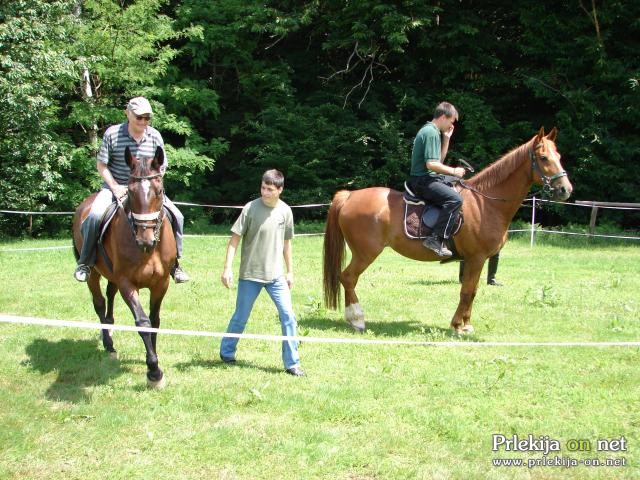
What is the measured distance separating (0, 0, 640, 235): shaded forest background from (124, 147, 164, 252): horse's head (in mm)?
14084

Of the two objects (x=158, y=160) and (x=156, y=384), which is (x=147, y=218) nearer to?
A: (x=158, y=160)

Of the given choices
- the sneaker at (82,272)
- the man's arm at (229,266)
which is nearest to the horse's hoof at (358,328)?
the man's arm at (229,266)

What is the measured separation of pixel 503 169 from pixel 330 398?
4.21 m

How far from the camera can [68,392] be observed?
5785 mm

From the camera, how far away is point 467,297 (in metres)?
8.09

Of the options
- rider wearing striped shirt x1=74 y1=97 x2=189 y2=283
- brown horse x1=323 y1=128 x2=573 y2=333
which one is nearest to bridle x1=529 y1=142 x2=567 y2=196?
brown horse x1=323 y1=128 x2=573 y2=333

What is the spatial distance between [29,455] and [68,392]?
132cm

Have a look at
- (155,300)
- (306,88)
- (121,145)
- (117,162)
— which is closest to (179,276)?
(155,300)

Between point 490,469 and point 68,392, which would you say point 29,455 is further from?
point 490,469

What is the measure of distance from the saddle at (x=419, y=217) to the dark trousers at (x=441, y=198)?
7 cm

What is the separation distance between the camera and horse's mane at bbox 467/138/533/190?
812 cm

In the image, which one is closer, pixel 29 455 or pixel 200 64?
pixel 29 455

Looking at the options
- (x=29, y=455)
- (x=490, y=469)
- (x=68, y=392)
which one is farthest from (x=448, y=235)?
(x=29, y=455)

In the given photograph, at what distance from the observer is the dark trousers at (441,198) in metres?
7.90
